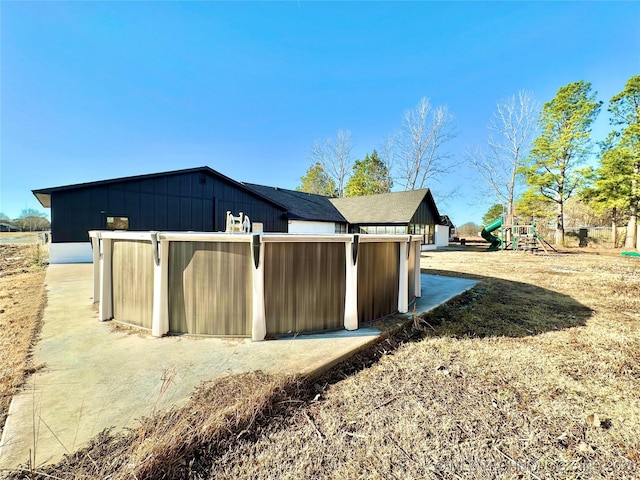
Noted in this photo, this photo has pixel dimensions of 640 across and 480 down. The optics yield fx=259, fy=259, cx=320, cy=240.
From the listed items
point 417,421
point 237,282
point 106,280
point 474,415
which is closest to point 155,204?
point 106,280

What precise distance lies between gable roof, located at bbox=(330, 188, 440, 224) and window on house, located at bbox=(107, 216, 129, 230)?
16.8 m

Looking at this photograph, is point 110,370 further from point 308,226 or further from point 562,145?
point 562,145

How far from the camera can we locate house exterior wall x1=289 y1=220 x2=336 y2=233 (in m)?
20.1

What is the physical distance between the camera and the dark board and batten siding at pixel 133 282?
3.69 meters

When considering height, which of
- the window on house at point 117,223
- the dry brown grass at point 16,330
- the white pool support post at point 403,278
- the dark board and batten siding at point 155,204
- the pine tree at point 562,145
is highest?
the pine tree at point 562,145

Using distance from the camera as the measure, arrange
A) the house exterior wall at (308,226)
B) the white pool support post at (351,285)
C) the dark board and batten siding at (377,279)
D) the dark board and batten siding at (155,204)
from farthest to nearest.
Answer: the house exterior wall at (308,226) < the dark board and batten siding at (155,204) < the dark board and batten siding at (377,279) < the white pool support post at (351,285)

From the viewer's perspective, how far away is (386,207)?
23125mm

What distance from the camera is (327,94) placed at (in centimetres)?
2058

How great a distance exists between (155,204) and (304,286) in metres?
12.1

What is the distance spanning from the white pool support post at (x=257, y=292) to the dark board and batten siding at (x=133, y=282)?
154 cm

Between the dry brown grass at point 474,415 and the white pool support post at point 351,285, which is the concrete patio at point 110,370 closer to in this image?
the white pool support post at point 351,285

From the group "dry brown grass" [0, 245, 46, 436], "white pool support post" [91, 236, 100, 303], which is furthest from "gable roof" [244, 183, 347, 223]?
"white pool support post" [91, 236, 100, 303]

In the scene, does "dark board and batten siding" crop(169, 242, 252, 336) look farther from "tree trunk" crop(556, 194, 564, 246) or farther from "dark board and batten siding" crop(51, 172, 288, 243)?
"tree trunk" crop(556, 194, 564, 246)

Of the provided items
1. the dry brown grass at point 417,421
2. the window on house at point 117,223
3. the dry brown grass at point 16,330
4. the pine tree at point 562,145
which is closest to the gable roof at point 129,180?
the window on house at point 117,223
